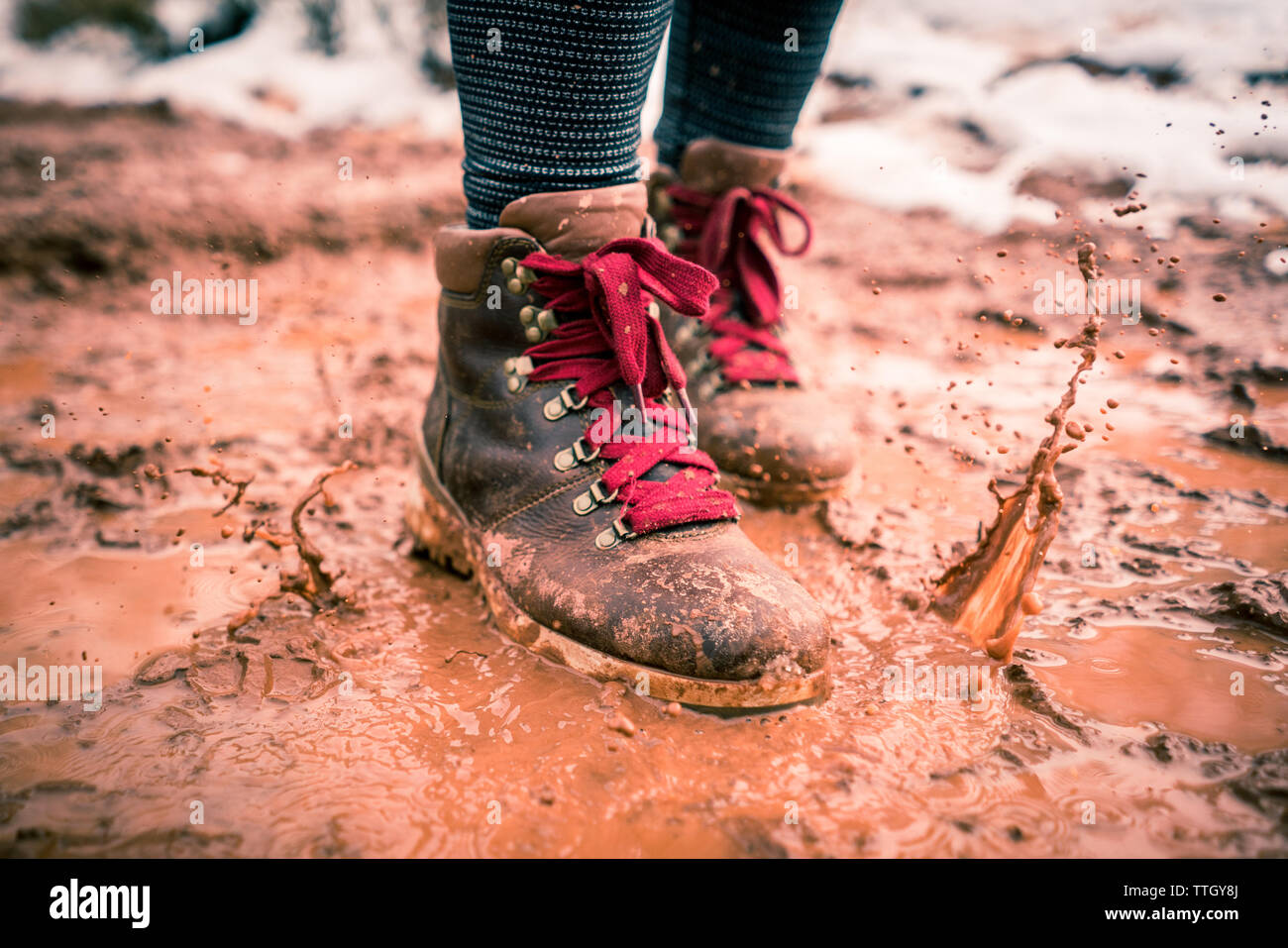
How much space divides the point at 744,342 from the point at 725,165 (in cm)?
42

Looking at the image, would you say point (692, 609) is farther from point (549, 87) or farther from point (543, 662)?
point (549, 87)

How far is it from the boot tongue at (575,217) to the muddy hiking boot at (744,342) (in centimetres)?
49

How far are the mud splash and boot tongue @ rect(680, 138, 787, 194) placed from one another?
82 cm

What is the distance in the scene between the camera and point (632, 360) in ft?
4.37

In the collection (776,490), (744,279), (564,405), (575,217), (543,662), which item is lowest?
(543,662)

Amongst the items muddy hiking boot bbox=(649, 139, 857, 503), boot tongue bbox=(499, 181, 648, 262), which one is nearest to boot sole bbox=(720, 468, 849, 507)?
muddy hiking boot bbox=(649, 139, 857, 503)

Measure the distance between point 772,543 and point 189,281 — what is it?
2818 mm

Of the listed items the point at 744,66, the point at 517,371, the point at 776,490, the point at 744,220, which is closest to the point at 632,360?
the point at 517,371

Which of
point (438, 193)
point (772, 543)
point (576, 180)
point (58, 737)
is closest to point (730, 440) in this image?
point (772, 543)

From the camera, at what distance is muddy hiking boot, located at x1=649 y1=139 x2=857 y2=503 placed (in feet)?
6.16

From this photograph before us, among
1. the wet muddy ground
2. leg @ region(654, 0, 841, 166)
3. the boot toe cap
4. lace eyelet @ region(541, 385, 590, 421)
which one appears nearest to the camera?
the wet muddy ground

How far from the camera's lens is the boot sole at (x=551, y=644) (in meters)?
1.16

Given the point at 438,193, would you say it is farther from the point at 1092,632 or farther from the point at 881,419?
the point at 1092,632

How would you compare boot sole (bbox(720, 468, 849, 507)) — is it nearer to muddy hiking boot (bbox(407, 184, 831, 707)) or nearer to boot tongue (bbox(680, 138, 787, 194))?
muddy hiking boot (bbox(407, 184, 831, 707))
